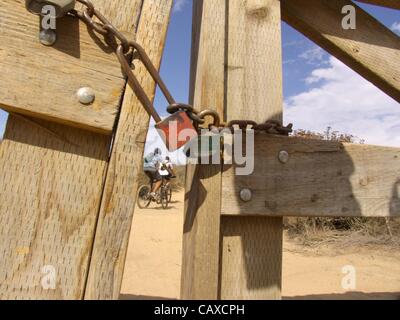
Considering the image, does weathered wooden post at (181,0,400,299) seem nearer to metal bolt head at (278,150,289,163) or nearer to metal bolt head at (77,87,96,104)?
metal bolt head at (278,150,289,163)

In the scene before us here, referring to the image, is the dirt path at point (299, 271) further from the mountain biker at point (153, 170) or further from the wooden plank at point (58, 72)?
the mountain biker at point (153, 170)

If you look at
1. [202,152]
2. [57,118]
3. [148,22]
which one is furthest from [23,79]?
[202,152]

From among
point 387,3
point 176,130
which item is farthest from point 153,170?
point 176,130

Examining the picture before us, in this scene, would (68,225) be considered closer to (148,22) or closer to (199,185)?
(199,185)

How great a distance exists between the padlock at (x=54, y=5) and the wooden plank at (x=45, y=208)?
26cm

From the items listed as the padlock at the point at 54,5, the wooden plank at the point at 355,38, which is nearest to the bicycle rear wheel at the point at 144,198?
the wooden plank at the point at 355,38

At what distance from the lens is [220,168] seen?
1.07 meters

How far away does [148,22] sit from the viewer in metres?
0.94

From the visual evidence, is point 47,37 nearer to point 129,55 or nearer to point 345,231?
point 129,55

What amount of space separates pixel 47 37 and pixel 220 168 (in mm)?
574

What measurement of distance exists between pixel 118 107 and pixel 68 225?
12.3 inches

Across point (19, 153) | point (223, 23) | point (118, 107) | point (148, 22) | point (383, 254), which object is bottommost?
point (19, 153)

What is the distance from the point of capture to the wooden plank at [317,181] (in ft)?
3.61

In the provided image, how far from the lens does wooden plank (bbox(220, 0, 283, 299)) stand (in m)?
1.13
